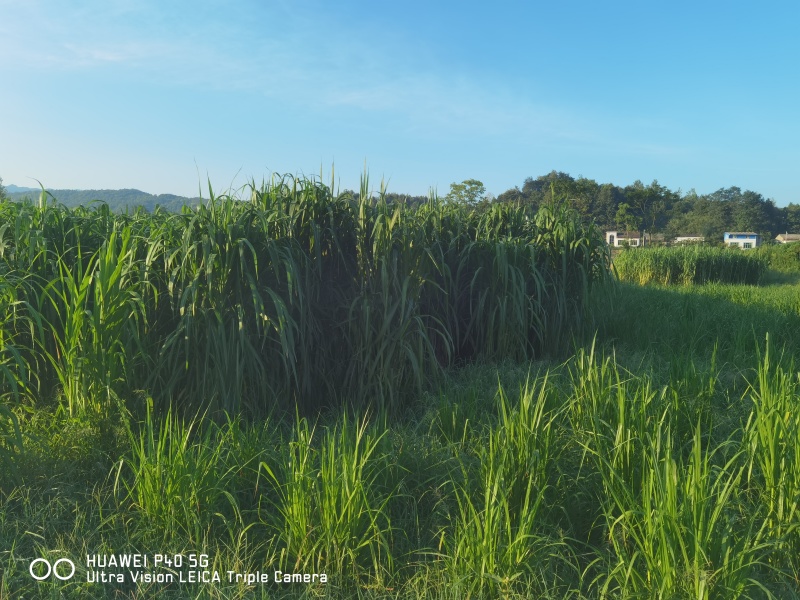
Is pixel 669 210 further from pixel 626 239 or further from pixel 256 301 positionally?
pixel 256 301

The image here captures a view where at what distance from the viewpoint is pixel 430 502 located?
2479 millimetres

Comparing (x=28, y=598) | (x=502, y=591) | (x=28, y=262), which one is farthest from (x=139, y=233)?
(x=502, y=591)

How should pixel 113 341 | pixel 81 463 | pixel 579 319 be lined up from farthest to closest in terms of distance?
pixel 579 319, pixel 113 341, pixel 81 463

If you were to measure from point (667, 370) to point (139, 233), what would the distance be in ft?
12.2

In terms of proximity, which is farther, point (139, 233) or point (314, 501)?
point (139, 233)

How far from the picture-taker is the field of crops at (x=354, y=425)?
6.61ft

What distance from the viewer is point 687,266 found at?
13977 mm

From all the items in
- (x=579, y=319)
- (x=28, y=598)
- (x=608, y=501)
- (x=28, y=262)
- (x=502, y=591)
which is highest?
(x=28, y=262)

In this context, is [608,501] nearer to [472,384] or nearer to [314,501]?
[314,501]

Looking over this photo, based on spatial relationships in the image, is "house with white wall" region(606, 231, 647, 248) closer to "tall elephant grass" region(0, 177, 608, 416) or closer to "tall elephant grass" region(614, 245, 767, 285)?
"tall elephant grass" region(614, 245, 767, 285)

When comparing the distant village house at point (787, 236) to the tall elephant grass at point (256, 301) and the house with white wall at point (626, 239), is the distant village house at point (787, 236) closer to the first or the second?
the house with white wall at point (626, 239)

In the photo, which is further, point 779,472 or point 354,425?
point 354,425

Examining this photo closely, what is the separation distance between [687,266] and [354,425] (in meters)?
13.1

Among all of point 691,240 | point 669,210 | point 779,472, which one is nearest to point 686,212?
point 669,210
